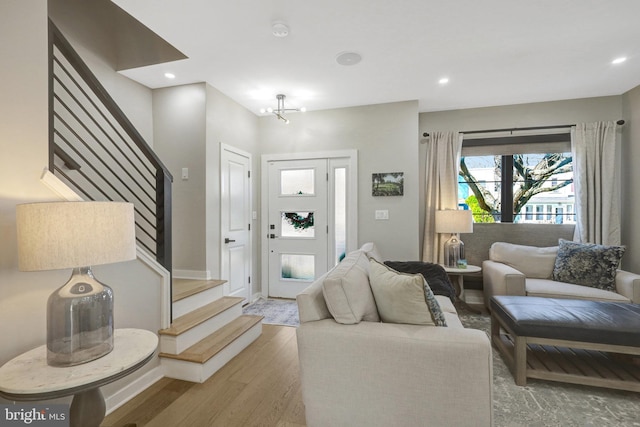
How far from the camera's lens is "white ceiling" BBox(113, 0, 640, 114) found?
6.56 ft

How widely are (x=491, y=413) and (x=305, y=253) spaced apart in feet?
9.57

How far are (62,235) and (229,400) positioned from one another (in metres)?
1.46

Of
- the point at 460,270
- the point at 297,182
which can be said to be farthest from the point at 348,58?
the point at 460,270

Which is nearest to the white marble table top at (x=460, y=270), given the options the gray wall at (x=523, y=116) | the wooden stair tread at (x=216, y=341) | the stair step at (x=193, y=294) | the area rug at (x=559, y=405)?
the gray wall at (x=523, y=116)

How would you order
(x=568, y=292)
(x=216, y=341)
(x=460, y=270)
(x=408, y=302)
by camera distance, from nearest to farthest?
(x=408, y=302) < (x=216, y=341) < (x=568, y=292) < (x=460, y=270)

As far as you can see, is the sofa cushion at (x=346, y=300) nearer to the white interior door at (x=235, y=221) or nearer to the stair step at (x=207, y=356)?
the stair step at (x=207, y=356)

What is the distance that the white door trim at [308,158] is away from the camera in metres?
3.84

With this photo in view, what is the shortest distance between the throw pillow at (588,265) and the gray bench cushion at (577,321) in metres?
0.76

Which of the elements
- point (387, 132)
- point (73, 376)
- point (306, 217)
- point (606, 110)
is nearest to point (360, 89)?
point (387, 132)

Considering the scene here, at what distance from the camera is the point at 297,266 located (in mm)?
4070

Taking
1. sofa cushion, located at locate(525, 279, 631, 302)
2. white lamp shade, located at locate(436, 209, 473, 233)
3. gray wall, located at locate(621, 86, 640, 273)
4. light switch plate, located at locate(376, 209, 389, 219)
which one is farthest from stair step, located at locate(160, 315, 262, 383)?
gray wall, located at locate(621, 86, 640, 273)

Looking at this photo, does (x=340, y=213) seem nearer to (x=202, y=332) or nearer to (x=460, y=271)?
(x=460, y=271)

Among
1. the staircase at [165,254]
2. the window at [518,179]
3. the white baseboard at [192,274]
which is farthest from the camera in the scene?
the window at [518,179]

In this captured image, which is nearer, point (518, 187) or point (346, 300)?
point (346, 300)
